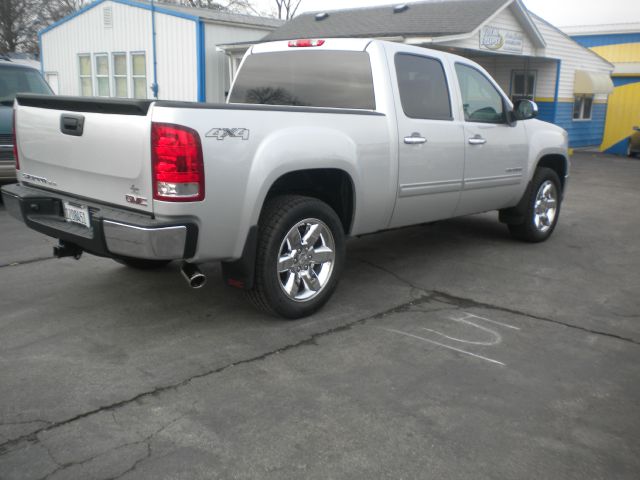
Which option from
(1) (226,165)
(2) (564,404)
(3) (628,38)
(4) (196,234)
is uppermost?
(3) (628,38)

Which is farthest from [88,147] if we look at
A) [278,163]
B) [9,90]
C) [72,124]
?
[9,90]

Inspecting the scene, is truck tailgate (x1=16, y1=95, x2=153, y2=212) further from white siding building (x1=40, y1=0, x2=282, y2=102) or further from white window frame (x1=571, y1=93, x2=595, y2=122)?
white window frame (x1=571, y1=93, x2=595, y2=122)

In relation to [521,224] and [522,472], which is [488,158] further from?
[522,472]

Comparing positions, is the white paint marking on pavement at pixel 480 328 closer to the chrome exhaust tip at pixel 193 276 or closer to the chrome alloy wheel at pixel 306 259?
the chrome alloy wheel at pixel 306 259

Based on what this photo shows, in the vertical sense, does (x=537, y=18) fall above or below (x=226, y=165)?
above

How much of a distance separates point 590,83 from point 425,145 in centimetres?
1793

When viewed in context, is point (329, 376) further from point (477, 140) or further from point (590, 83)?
point (590, 83)

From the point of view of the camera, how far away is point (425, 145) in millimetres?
5332

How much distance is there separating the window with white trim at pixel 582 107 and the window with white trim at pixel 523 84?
70.0 inches

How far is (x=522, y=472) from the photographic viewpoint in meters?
2.80

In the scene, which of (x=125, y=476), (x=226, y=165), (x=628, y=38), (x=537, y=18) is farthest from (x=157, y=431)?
(x=628, y=38)

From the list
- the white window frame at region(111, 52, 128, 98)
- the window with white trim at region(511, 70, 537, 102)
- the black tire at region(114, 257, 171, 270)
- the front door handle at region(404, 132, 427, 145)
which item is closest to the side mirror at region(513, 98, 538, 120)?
the front door handle at region(404, 132, 427, 145)

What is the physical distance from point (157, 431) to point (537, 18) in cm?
1909

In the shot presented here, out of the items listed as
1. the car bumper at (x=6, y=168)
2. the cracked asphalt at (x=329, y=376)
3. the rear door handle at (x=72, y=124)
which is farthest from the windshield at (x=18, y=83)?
the rear door handle at (x=72, y=124)
